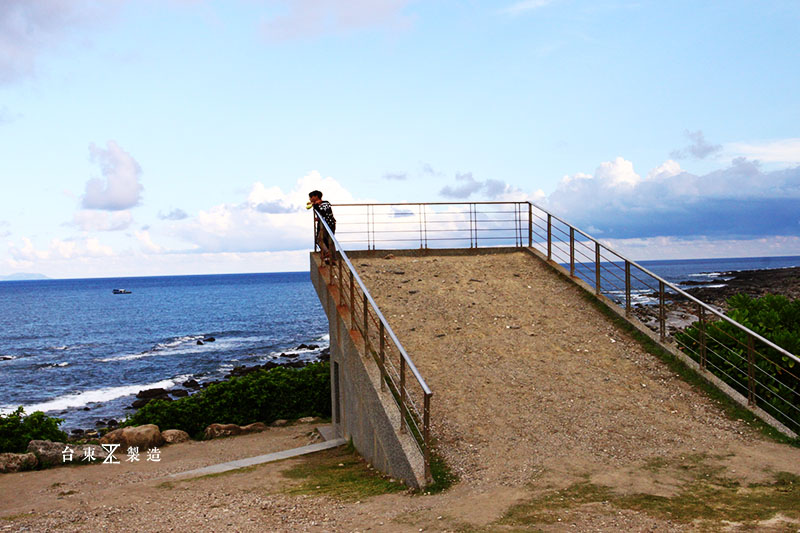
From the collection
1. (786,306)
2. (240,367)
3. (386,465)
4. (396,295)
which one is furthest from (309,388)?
(240,367)

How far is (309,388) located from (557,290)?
6360 mm

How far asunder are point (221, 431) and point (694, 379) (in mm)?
9767

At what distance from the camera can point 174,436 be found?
45.3ft

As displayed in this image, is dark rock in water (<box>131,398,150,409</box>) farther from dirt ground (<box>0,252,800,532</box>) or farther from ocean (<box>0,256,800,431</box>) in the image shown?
dirt ground (<box>0,252,800,532</box>)

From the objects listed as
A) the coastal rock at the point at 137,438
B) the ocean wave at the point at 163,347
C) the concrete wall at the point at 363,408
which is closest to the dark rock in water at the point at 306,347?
the ocean wave at the point at 163,347

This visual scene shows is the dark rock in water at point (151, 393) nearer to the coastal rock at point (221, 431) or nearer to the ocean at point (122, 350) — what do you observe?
the ocean at point (122, 350)

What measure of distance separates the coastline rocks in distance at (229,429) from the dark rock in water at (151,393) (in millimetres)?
15277

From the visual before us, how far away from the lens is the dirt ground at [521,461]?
5.85m

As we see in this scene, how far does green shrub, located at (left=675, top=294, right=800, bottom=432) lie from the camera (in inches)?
329

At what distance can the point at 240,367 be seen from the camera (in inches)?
1346

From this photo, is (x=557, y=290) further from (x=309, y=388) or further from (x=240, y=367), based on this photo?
(x=240, y=367)

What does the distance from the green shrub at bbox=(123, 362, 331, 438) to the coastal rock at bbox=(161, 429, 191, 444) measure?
0.35 m

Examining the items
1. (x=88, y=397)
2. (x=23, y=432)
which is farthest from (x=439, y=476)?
(x=88, y=397)

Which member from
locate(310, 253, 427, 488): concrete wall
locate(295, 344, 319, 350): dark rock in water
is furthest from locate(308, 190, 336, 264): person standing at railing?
locate(295, 344, 319, 350): dark rock in water
